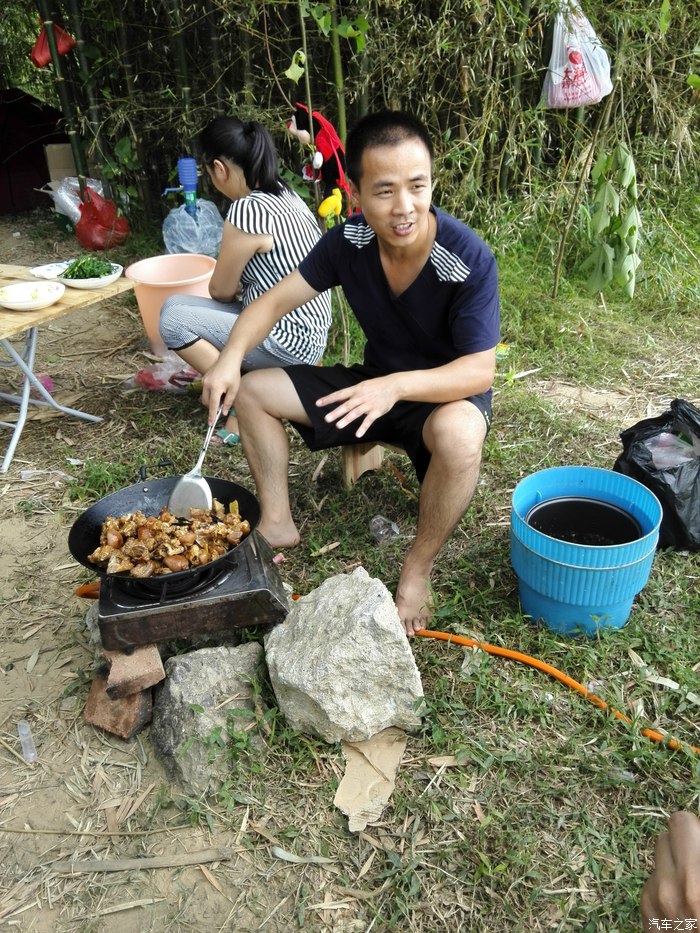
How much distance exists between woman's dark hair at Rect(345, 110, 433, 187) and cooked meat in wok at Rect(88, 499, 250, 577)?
1226mm

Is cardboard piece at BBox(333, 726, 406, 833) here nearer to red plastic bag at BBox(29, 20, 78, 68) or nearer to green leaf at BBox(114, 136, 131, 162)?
green leaf at BBox(114, 136, 131, 162)

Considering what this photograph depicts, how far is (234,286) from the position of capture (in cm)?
354

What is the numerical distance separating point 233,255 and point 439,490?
1628 millimetres

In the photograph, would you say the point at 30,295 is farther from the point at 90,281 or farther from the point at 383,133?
the point at 383,133

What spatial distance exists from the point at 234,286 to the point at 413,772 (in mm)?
2411

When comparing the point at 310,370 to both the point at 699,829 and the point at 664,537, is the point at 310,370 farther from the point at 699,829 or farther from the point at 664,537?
the point at 699,829

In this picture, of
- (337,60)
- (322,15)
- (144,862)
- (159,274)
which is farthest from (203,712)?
(337,60)

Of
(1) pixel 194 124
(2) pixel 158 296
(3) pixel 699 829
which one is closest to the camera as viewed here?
→ (3) pixel 699 829

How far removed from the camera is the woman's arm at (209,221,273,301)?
328 centimetres

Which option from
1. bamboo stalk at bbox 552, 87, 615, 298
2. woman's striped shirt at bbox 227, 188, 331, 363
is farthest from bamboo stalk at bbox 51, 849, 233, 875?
bamboo stalk at bbox 552, 87, 615, 298

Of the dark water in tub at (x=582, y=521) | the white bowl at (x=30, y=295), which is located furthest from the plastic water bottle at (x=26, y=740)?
the white bowl at (x=30, y=295)

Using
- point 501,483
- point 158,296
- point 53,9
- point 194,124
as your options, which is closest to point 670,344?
point 501,483

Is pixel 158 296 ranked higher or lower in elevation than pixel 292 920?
higher

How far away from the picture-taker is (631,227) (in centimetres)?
447
